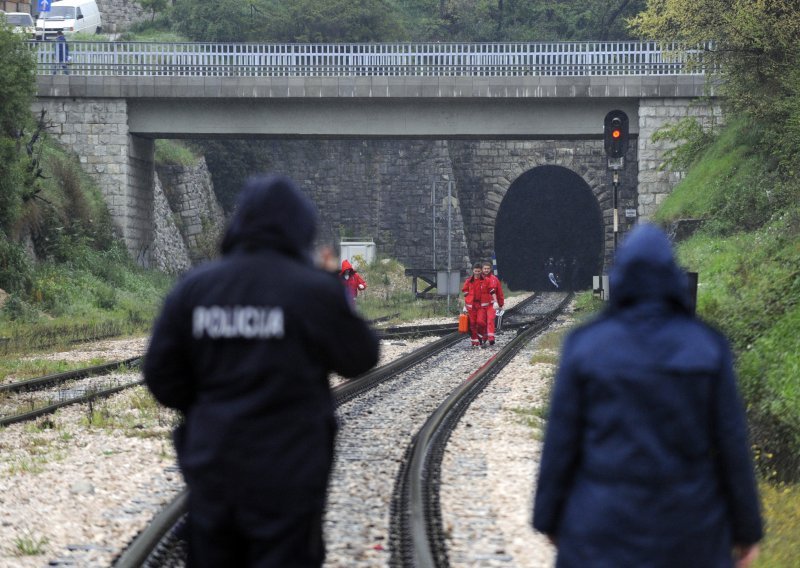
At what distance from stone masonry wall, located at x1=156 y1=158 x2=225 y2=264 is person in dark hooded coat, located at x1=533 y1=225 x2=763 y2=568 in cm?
4120

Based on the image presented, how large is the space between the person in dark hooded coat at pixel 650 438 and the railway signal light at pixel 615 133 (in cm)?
1709

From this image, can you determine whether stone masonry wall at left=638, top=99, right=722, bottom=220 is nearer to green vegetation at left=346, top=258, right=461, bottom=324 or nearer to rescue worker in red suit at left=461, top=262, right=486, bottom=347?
green vegetation at left=346, top=258, right=461, bottom=324

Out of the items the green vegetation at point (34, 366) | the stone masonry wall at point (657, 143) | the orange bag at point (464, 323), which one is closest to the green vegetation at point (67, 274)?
the green vegetation at point (34, 366)

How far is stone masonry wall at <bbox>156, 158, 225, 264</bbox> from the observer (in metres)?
44.7

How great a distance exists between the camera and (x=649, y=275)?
3.67 meters

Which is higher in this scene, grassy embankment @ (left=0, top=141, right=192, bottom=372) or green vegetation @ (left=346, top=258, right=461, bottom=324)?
grassy embankment @ (left=0, top=141, right=192, bottom=372)

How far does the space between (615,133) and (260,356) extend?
1738 cm

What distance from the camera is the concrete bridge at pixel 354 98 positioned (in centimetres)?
3362

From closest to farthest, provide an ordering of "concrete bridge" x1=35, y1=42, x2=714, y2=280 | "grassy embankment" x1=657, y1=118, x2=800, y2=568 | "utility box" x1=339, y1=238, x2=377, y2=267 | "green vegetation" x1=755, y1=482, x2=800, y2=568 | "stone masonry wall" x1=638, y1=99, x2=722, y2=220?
"green vegetation" x1=755, y1=482, x2=800, y2=568, "grassy embankment" x1=657, y1=118, x2=800, y2=568, "concrete bridge" x1=35, y1=42, x2=714, y2=280, "stone masonry wall" x1=638, y1=99, x2=722, y2=220, "utility box" x1=339, y1=238, x2=377, y2=267

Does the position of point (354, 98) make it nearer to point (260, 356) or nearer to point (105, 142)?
point (105, 142)

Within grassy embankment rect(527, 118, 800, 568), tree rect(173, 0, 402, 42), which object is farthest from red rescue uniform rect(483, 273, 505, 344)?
tree rect(173, 0, 402, 42)

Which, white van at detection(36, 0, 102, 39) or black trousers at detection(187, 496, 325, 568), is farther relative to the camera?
white van at detection(36, 0, 102, 39)

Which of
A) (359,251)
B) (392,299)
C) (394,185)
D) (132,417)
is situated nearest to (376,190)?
(394,185)

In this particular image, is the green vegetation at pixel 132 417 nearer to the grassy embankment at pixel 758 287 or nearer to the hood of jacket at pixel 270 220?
the grassy embankment at pixel 758 287
